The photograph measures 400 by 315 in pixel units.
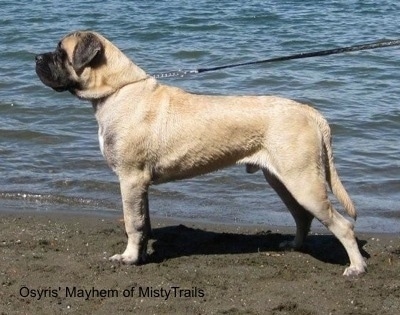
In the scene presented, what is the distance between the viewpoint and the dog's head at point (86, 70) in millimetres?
6617

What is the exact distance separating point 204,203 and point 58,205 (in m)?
1.45

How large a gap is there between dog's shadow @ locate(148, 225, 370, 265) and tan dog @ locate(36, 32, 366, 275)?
362mm

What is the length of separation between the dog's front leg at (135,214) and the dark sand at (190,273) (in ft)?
0.38

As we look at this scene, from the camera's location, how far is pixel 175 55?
15336mm

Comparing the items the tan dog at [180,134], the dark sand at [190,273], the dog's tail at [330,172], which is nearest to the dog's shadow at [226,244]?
the dark sand at [190,273]

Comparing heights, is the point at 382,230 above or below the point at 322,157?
below

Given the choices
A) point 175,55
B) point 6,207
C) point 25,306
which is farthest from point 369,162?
point 175,55

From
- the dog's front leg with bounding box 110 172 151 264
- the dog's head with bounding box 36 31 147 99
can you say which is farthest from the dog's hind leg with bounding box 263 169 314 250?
the dog's head with bounding box 36 31 147 99

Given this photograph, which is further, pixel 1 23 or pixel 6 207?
pixel 1 23

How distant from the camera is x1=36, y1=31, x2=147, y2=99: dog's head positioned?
6617 millimetres

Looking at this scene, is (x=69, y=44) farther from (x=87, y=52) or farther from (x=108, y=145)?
(x=108, y=145)

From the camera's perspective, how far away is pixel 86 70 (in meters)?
6.64

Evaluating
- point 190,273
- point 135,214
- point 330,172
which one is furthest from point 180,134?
point 330,172

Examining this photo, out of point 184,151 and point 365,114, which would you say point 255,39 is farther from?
point 184,151
